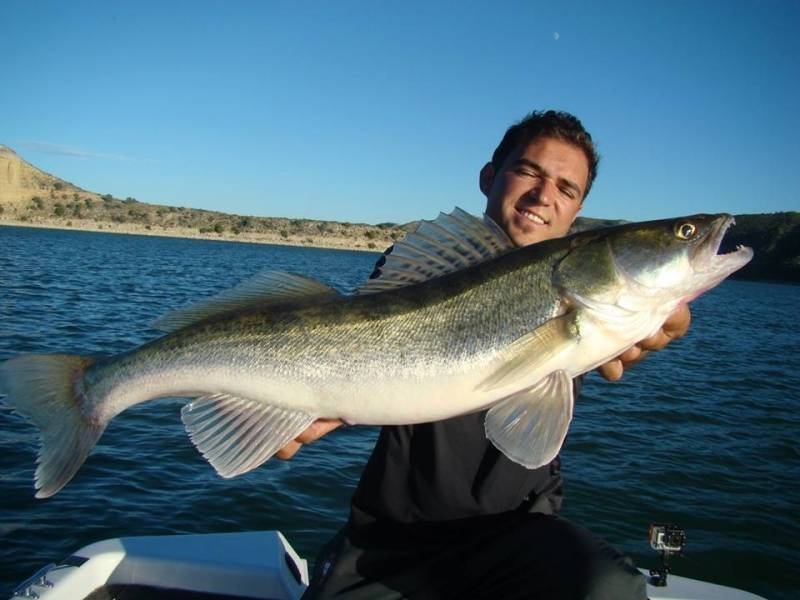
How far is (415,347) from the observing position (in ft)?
11.4

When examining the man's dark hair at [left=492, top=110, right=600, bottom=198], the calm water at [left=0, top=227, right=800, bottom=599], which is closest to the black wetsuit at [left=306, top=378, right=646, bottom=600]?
the man's dark hair at [left=492, top=110, right=600, bottom=198]

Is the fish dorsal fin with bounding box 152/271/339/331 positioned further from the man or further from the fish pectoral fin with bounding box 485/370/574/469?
the fish pectoral fin with bounding box 485/370/574/469

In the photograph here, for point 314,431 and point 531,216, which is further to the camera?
point 531,216

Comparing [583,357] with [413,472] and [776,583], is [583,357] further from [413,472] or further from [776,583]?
[776,583]

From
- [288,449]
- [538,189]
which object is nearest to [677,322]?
[538,189]

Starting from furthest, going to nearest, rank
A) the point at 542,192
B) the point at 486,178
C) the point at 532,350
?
the point at 486,178 < the point at 542,192 < the point at 532,350

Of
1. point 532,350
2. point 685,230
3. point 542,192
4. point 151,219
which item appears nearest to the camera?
point 532,350

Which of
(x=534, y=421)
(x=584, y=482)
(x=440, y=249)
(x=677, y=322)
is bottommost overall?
(x=584, y=482)

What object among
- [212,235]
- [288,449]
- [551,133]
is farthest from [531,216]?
[212,235]

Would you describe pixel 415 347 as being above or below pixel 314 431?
above

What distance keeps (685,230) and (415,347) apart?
160cm

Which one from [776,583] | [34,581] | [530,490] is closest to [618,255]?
[530,490]

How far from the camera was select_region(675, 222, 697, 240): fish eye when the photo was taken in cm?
350

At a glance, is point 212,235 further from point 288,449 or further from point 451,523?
point 451,523
